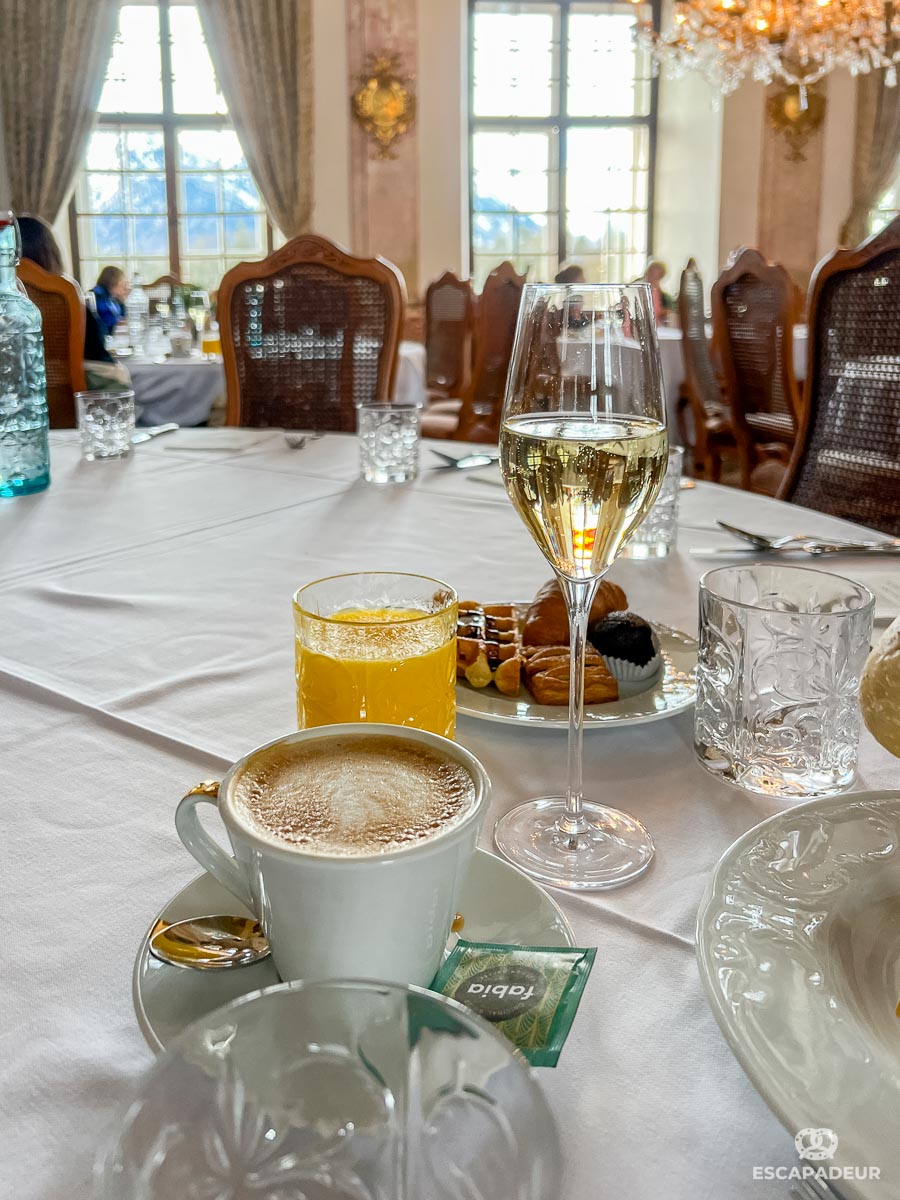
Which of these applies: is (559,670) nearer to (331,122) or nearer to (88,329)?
(88,329)

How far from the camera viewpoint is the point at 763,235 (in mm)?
7102

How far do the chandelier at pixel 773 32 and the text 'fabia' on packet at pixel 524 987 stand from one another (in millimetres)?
4990

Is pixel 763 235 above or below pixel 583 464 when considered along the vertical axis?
above

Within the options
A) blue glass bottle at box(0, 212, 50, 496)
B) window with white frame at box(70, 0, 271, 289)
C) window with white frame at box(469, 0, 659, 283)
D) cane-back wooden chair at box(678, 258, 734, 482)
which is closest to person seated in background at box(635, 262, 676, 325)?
window with white frame at box(469, 0, 659, 283)

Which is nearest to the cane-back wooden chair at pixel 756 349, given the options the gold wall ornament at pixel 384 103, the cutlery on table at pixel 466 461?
Result: the cutlery on table at pixel 466 461

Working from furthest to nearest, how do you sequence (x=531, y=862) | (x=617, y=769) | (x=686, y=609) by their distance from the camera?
1. (x=686, y=609)
2. (x=617, y=769)
3. (x=531, y=862)

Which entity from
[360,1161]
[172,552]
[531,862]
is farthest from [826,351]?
[360,1161]

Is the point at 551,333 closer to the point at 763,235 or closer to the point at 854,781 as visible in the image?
the point at 854,781

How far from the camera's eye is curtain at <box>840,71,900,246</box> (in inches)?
274

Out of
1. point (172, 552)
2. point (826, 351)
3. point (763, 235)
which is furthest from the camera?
point (763, 235)

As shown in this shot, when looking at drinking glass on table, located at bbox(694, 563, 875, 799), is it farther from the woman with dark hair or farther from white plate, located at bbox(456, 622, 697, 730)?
the woman with dark hair

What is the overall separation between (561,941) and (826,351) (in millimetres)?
1590

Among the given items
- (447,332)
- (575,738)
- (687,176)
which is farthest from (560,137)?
(575,738)

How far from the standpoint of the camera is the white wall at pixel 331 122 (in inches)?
258
